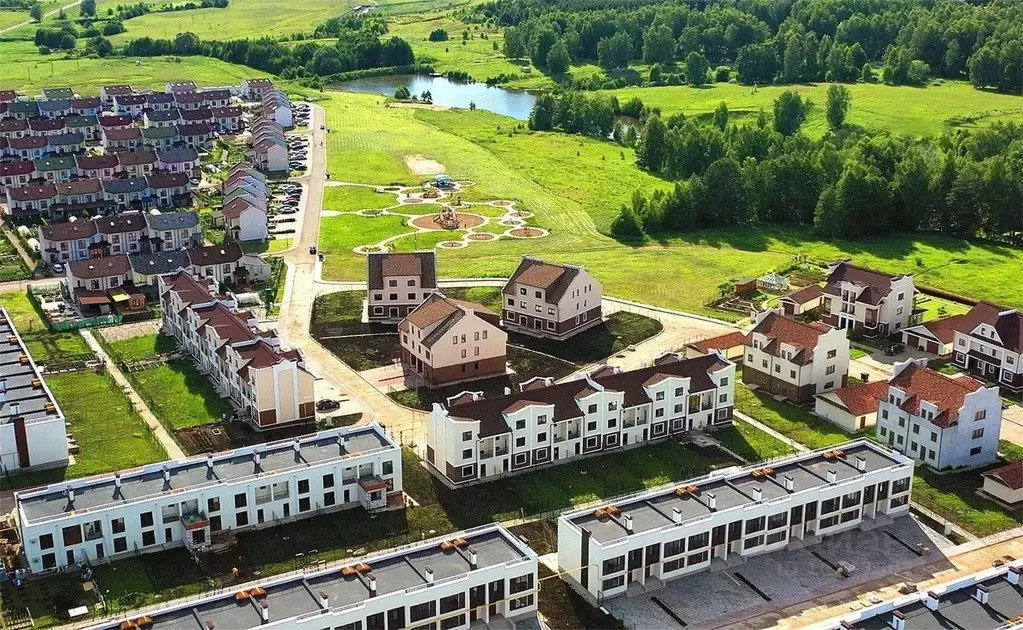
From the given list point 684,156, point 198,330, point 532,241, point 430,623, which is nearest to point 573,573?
point 430,623

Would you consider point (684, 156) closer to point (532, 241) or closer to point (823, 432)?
point (532, 241)

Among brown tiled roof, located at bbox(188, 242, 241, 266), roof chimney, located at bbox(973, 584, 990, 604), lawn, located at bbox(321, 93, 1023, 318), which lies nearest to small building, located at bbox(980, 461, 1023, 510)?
roof chimney, located at bbox(973, 584, 990, 604)

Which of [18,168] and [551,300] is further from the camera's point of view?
[18,168]

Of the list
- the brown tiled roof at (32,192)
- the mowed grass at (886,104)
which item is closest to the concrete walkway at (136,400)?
the brown tiled roof at (32,192)

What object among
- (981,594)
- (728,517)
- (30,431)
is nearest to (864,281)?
(728,517)

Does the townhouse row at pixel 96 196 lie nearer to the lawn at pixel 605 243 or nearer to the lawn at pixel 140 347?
the lawn at pixel 605 243

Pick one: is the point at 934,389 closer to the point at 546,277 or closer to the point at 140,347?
the point at 546,277

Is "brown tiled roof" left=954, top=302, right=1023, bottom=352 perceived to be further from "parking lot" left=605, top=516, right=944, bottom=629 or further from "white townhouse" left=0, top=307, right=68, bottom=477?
"white townhouse" left=0, top=307, right=68, bottom=477
